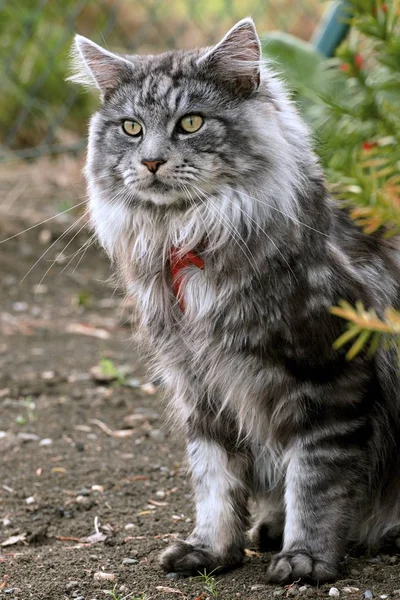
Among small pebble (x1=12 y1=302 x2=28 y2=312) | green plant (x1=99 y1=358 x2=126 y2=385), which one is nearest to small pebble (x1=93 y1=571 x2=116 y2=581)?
green plant (x1=99 y1=358 x2=126 y2=385)

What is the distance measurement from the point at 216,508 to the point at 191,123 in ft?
3.97

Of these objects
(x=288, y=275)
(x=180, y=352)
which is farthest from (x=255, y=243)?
(x=180, y=352)

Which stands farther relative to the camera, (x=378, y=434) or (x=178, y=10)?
(x=178, y=10)

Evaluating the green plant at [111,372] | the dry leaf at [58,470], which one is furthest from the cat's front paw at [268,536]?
the green plant at [111,372]

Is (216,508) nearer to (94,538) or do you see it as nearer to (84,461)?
(94,538)

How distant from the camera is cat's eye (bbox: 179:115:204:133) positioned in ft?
9.80

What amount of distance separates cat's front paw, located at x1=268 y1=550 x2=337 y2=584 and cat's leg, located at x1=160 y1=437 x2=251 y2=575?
0.77ft

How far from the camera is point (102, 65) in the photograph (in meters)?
3.22

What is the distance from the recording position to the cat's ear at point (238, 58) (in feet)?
9.76

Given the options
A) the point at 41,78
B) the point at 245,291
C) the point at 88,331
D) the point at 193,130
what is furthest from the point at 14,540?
the point at 41,78

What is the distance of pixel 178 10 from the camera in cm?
978

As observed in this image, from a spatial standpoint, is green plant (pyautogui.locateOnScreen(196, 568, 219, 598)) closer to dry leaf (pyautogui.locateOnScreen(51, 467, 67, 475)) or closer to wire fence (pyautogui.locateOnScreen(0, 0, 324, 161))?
dry leaf (pyautogui.locateOnScreen(51, 467, 67, 475))

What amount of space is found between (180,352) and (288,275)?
44 cm

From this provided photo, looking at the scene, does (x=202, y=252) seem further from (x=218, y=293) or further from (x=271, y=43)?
(x=271, y=43)
